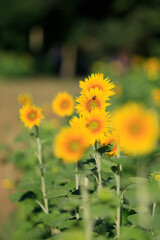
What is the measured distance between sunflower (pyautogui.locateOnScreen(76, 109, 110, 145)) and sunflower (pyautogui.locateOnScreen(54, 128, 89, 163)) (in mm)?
183

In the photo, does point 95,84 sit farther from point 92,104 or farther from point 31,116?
point 31,116

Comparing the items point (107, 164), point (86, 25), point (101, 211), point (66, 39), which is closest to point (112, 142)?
point (107, 164)

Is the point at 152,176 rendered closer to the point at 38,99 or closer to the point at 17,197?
the point at 17,197

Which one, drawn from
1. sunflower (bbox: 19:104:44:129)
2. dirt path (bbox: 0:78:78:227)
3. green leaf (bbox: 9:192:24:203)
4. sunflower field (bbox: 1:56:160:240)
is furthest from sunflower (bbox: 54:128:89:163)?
dirt path (bbox: 0:78:78:227)

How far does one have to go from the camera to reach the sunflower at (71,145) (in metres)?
1.17

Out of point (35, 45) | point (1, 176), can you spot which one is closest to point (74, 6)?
point (35, 45)

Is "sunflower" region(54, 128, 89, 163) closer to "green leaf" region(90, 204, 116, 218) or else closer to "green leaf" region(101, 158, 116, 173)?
"green leaf" region(90, 204, 116, 218)

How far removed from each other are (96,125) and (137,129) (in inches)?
14.6

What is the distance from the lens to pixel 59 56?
86.0 ft

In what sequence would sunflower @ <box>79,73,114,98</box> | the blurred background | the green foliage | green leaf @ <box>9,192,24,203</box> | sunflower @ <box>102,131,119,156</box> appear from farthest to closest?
the green foliage → the blurred background → green leaf @ <box>9,192,24,203</box> → sunflower @ <box>79,73,114,98</box> → sunflower @ <box>102,131,119,156</box>

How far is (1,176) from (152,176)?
351 cm

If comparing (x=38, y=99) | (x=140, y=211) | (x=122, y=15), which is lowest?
(x=140, y=211)

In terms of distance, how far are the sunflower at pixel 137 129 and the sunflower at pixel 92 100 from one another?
484mm

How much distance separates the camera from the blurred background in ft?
52.1
